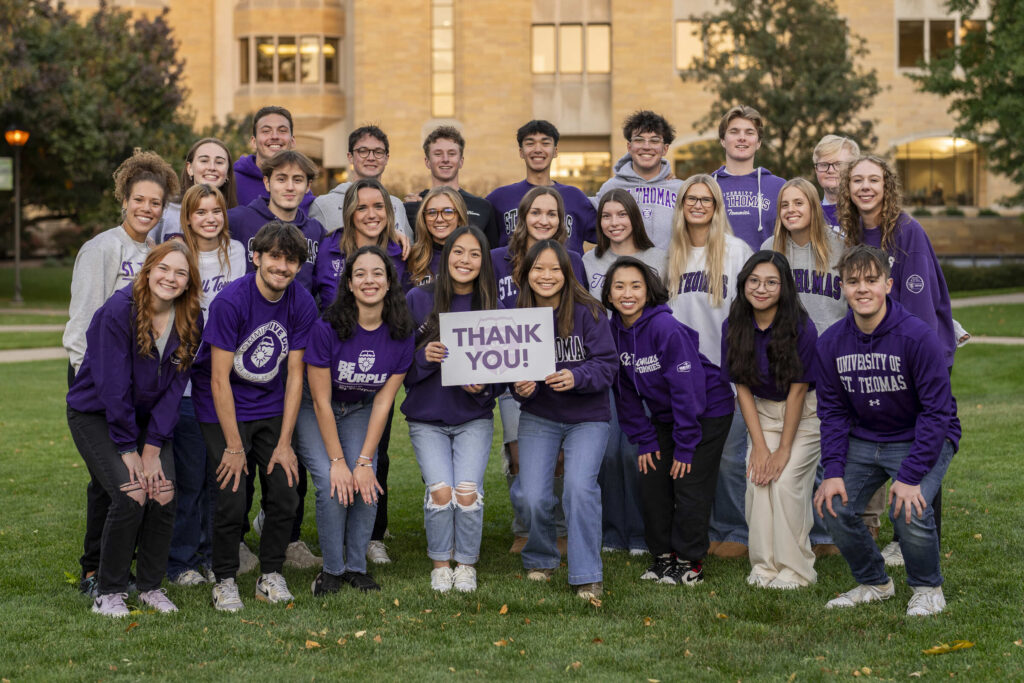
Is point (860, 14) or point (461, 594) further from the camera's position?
point (860, 14)

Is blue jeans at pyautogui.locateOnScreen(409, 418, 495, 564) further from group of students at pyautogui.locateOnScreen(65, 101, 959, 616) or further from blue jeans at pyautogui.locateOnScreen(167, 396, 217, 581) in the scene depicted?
blue jeans at pyautogui.locateOnScreen(167, 396, 217, 581)

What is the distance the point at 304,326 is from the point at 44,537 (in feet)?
9.93

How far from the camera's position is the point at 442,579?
6.48 m

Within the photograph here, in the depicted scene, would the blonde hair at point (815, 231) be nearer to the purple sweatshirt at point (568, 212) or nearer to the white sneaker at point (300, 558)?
the purple sweatshirt at point (568, 212)

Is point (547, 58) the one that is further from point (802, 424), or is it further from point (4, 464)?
point (802, 424)

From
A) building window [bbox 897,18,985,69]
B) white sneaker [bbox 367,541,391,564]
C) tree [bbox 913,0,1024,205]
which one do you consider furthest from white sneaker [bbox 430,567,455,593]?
building window [bbox 897,18,985,69]

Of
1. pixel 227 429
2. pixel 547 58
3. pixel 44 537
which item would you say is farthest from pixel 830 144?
pixel 547 58

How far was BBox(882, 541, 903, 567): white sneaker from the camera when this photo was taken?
694cm

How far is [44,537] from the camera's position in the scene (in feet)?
25.9

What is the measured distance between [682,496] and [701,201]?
1.81m

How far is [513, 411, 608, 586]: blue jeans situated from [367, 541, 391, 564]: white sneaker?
1.00 meters

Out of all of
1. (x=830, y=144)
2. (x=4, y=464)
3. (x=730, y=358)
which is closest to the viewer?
(x=730, y=358)

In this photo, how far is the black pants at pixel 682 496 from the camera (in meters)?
6.64

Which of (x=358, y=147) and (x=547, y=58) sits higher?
(x=547, y=58)
